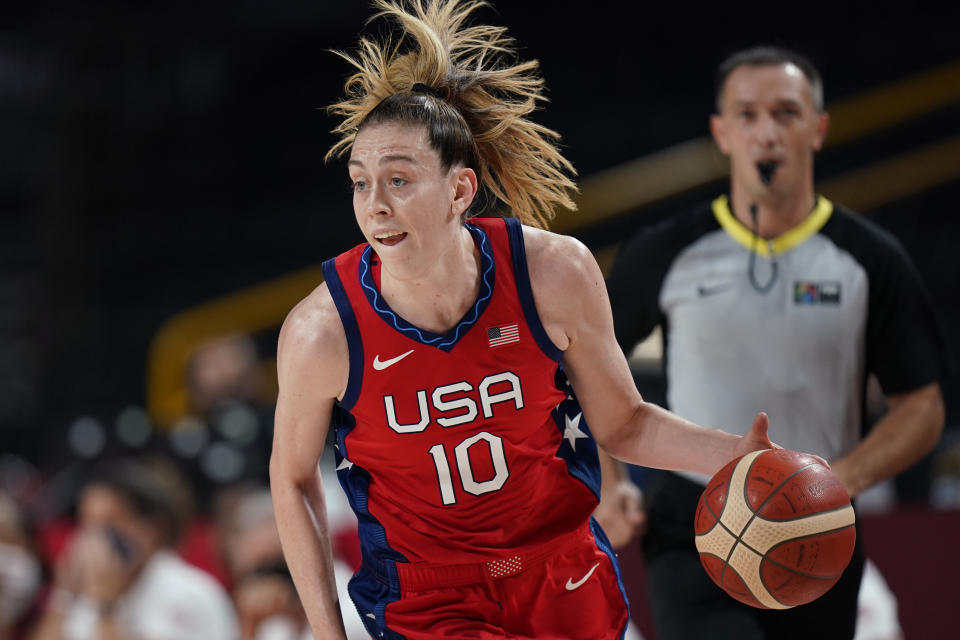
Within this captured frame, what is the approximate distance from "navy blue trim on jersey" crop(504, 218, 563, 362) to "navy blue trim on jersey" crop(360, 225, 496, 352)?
58mm

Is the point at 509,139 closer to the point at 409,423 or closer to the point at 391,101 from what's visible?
the point at 391,101

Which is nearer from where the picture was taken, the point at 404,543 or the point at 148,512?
the point at 404,543

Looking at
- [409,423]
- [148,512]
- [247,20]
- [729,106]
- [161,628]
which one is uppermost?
[247,20]

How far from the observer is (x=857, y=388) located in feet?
12.2

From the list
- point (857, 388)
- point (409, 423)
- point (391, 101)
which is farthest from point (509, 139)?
point (857, 388)

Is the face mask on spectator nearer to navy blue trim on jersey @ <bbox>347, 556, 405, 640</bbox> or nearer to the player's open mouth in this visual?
navy blue trim on jersey @ <bbox>347, 556, 405, 640</bbox>

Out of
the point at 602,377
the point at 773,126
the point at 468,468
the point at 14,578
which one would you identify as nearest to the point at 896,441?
the point at 773,126

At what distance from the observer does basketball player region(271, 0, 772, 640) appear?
2824 millimetres

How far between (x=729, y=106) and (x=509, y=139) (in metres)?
1.00

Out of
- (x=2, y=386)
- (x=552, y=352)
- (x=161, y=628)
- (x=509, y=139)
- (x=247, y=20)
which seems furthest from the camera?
(x=247, y=20)

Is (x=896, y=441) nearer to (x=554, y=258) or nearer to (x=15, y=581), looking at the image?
(x=554, y=258)

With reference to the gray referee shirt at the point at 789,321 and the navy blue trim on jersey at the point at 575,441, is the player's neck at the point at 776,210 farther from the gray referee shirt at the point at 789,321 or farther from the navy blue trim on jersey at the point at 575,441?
the navy blue trim on jersey at the point at 575,441

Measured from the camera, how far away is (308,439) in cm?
289

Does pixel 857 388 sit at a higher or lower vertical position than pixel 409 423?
lower
